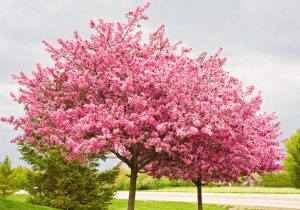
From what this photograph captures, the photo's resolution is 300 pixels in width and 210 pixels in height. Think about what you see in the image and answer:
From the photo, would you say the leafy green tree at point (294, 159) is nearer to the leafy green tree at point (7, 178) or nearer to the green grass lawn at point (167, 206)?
the green grass lawn at point (167, 206)

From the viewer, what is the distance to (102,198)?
80.2 ft

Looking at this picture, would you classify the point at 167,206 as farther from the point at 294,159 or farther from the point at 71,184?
the point at 294,159

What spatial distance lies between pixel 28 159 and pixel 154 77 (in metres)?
19.4

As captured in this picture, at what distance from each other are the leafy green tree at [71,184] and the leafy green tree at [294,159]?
1413 inches

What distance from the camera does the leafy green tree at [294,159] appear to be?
53.8m

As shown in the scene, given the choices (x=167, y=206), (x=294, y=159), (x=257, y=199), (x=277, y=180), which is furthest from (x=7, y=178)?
(x=277, y=180)

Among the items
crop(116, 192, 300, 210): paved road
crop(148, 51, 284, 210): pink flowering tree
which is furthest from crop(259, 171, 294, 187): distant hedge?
Answer: crop(148, 51, 284, 210): pink flowering tree

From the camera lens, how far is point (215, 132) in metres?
15.6

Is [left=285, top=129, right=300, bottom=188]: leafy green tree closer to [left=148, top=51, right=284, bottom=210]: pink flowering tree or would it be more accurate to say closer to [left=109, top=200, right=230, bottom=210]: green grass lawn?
[left=109, top=200, right=230, bottom=210]: green grass lawn

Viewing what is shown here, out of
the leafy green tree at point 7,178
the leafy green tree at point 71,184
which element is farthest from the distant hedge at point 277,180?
the leafy green tree at point 71,184

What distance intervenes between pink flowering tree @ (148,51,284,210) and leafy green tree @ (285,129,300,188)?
35919 millimetres

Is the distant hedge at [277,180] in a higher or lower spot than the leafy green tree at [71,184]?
higher

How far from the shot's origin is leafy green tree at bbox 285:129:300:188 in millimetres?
53844

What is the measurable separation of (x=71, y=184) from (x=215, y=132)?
11050 millimetres
